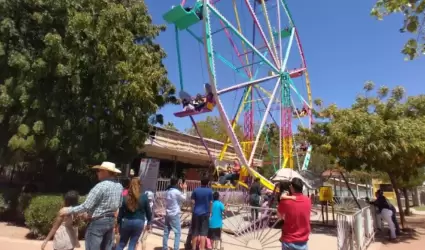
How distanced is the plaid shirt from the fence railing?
4.34 metres

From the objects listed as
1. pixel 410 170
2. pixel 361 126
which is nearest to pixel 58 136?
pixel 361 126

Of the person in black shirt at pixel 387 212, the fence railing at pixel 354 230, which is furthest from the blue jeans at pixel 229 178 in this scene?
the fence railing at pixel 354 230

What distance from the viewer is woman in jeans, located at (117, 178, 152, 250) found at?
5562 mm

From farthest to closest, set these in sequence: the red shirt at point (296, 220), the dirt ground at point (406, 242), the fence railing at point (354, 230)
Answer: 1. the dirt ground at point (406, 242)
2. the fence railing at point (354, 230)
3. the red shirt at point (296, 220)

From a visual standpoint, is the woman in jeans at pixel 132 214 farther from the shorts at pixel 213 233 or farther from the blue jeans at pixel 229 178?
the blue jeans at pixel 229 178

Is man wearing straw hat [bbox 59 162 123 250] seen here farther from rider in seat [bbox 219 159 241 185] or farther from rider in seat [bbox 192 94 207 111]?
rider in seat [bbox 219 159 241 185]

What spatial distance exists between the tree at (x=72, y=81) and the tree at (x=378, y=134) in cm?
632

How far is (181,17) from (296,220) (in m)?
11.0

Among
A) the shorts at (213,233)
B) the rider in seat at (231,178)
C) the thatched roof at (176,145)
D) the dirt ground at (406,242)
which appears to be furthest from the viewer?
the thatched roof at (176,145)

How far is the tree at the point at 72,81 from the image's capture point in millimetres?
10250

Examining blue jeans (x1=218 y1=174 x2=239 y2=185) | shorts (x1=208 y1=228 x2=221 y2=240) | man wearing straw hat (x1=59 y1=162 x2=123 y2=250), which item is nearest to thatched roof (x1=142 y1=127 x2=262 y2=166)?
blue jeans (x1=218 y1=174 x2=239 y2=185)

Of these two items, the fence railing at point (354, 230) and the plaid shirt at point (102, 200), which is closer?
the plaid shirt at point (102, 200)

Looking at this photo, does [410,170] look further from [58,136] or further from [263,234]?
[58,136]

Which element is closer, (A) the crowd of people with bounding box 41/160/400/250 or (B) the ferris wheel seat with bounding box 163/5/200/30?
(A) the crowd of people with bounding box 41/160/400/250
